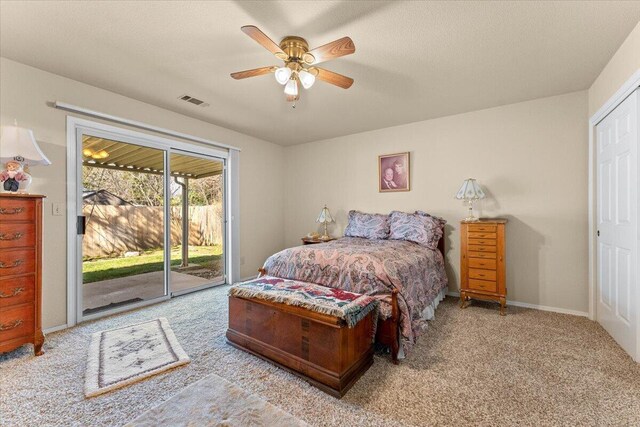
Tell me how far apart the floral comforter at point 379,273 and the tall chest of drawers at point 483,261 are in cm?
45

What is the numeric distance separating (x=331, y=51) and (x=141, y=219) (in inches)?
129

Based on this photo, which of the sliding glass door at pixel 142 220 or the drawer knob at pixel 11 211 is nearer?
the drawer knob at pixel 11 211

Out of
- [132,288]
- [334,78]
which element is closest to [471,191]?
[334,78]

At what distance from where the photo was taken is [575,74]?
264cm

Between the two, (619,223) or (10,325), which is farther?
(619,223)

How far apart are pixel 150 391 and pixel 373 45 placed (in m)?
2.89

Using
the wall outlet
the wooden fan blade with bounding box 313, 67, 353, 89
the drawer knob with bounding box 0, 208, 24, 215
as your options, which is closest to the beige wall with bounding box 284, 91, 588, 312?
the wooden fan blade with bounding box 313, 67, 353, 89

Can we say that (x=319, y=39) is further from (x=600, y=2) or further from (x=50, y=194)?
(x=50, y=194)

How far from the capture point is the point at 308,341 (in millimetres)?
1861

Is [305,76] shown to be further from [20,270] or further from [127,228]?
[127,228]

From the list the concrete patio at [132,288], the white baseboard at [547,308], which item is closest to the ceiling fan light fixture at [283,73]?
the concrete patio at [132,288]

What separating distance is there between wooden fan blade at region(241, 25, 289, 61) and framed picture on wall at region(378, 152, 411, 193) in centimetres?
256

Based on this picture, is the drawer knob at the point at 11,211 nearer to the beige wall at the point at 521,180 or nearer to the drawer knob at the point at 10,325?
the drawer knob at the point at 10,325

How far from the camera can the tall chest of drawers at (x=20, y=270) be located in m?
2.05
